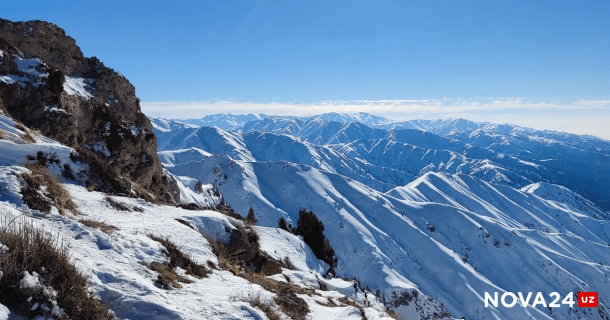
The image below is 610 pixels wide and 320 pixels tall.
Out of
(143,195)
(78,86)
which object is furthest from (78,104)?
(143,195)

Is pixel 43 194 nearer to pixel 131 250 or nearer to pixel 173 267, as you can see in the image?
pixel 131 250

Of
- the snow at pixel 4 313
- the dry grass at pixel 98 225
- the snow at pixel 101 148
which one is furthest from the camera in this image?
the snow at pixel 101 148

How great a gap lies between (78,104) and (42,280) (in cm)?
2675

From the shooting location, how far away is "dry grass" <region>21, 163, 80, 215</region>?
28.6 feet

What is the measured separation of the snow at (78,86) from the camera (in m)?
27.8

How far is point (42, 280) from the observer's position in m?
5.16

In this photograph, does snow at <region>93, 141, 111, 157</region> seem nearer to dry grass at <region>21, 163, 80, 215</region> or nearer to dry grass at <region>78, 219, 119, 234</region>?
dry grass at <region>21, 163, 80, 215</region>

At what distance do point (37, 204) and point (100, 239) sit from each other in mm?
2023

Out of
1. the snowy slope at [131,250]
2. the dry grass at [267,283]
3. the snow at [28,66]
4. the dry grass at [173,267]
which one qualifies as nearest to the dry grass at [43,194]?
the snowy slope at [131,250]

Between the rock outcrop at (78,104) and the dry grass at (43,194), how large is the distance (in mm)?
4193

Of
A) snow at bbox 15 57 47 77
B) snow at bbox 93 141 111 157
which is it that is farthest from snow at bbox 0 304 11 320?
snow at bbox 93 141 111 157

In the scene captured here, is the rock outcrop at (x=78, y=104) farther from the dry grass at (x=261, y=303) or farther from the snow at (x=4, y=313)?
the snow at (x=4, y=313)

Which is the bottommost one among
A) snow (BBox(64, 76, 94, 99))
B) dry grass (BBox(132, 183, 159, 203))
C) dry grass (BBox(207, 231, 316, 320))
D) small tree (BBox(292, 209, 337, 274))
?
small tree (BBox(292, 209, 337, 274))

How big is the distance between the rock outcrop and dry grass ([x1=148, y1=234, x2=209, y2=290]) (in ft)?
21.5
